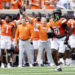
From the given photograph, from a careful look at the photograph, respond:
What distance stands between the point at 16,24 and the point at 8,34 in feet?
1.80

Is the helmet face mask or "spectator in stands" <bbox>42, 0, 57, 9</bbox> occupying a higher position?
the helmet face mask

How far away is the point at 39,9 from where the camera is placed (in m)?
18.7

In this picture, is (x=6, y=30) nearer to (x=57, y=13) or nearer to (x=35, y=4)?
(x=35, y=4)

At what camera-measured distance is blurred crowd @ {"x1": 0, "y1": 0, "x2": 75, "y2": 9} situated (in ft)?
62.4

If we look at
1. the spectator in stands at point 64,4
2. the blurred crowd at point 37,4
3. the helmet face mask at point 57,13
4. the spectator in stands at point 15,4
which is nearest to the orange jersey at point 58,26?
the helmet face mask at point 57,13

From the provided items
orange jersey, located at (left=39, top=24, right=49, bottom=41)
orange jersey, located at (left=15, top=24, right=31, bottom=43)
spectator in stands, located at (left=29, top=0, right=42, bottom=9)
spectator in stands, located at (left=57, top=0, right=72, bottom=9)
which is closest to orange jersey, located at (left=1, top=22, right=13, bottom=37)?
orange jersey, located at (left=15, top=24, right=31, bottom=43)

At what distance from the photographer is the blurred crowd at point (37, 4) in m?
19.0

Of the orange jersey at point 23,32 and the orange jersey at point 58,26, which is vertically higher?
the orange jersey at point 58,26

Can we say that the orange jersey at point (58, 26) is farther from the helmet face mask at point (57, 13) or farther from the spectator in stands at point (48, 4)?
the spectator in stands at point (48, 4)

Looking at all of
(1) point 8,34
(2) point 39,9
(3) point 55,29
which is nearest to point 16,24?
(1) point 8,34

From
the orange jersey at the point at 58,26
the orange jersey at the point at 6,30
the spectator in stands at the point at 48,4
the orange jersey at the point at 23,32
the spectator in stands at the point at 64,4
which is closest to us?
the orange jersey at the point at 58,26

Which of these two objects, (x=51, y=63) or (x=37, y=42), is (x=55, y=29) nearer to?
(x=51, y=63)

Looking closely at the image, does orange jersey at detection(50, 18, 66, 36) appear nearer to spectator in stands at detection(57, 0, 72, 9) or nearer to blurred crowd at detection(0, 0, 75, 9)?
blurred crowd at detection(0, 0, 75, 9)

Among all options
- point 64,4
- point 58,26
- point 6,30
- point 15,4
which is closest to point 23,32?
point 6,30
